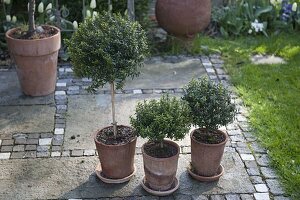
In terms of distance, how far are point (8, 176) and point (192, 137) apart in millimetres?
1542

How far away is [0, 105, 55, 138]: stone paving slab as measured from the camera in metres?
4.74

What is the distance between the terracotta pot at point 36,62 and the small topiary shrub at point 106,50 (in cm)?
152

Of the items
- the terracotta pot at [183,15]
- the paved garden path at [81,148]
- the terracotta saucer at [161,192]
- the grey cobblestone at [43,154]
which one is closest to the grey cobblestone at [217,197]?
the paved garden path at [81,148]

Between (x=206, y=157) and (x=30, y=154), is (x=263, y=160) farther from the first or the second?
(x=30, y=154)

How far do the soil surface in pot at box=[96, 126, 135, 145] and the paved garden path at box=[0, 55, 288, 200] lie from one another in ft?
1.16

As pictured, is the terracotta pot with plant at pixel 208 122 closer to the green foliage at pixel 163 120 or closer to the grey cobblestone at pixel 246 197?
the green foliage at pixel 163 120

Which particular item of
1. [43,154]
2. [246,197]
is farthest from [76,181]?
[246,197]

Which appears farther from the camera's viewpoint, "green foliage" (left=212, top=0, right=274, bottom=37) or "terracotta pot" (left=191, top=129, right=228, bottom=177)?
"green foliage" (left=212, top=0, right=274, bottom=37)

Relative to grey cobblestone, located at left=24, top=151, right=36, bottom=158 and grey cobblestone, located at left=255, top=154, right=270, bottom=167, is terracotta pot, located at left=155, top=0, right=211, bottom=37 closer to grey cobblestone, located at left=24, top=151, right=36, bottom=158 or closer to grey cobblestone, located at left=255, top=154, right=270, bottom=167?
grey cobblestone, located at left=255, top=154, right=270, bottom=167

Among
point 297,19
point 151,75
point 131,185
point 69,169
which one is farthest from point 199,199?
point 297,19

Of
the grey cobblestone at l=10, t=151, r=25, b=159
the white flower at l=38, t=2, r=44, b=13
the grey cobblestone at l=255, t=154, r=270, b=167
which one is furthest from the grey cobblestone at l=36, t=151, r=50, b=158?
the white flower at l=38, t=2, r=44, b=13

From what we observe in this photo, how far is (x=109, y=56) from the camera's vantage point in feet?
11.7

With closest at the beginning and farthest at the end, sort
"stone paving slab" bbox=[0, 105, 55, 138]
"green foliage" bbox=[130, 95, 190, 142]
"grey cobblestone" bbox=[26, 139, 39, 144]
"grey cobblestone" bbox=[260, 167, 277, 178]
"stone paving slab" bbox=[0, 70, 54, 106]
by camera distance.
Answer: "green foliage" bbox=[130, 95, 190, 142] → "grey cobblestone" bbox=[260, 167, 277, 178] → "grey cobblestone" bbox=[26, 139, 39, 144] → "stone paving slab" bbox=[0, 105, 55, 138] → "stone paving slab" bbox=[0, 70, 54, 106]

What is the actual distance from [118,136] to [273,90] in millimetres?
2364
